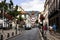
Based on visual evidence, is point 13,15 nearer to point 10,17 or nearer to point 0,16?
point 10,17

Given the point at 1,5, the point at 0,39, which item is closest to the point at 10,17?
the point at 1,5

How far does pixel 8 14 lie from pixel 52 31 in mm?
45479

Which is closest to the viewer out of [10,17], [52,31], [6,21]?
[52,31]

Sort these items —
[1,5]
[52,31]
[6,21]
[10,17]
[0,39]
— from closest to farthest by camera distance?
[0,39]
[52,31]
[1,5]
[10,17]
[6,21]

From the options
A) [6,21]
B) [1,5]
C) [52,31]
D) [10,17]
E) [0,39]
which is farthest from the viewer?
[6,21]

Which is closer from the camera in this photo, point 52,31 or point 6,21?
point 52,31

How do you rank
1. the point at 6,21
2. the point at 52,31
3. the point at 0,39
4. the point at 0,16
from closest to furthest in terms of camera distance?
the point at 0,39 < the point at 52,31 < the point at 0,16 < the point at 6,21

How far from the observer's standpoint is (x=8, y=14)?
96188 millimetres

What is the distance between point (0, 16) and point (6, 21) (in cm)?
1335

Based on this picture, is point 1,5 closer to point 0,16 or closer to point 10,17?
point 0,16

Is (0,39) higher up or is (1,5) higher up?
(1,5)

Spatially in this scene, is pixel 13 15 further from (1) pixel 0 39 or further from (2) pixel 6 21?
(1) pixel 0 39

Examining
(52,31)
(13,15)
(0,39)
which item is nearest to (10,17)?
(13,15)

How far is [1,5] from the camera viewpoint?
80.2 meters
